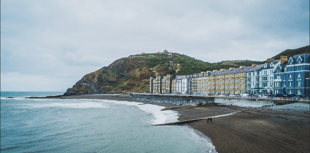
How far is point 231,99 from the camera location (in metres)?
62.1

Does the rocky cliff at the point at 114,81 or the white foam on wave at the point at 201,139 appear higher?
the rocky cliff at the point at 114,81

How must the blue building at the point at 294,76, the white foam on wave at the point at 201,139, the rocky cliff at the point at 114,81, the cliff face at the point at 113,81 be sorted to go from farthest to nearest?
the cliff face at the point at 113,81 → the rocky cliff at the point at 114,81 → the blue building at the point at 294,76 → the white foam on wave at the point at 201,139

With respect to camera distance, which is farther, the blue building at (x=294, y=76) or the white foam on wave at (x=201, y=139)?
the blue building at (x=294, y=76)

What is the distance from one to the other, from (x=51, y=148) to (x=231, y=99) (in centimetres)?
5679

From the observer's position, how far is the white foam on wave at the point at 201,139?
18.5 m

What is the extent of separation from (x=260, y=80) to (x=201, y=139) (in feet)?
206

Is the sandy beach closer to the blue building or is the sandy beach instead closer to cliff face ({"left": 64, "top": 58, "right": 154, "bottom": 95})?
the blue building

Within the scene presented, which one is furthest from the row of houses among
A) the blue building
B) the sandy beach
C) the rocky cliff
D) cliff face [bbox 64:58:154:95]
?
cliff face [bbox 64:58:154:95]

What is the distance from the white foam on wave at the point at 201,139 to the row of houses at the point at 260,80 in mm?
46260

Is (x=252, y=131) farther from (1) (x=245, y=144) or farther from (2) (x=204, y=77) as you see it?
(2) (x=204, y=77)

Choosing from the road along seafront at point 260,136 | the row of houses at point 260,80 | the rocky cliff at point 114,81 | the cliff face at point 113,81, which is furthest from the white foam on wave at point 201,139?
the cliff face at point 113,81

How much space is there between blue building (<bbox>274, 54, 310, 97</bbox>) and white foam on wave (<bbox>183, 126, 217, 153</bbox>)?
50.2 meters

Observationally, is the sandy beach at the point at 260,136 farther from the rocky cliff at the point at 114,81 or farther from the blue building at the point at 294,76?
the rocky cliff at the point at 114,81

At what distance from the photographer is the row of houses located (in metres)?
56.9
